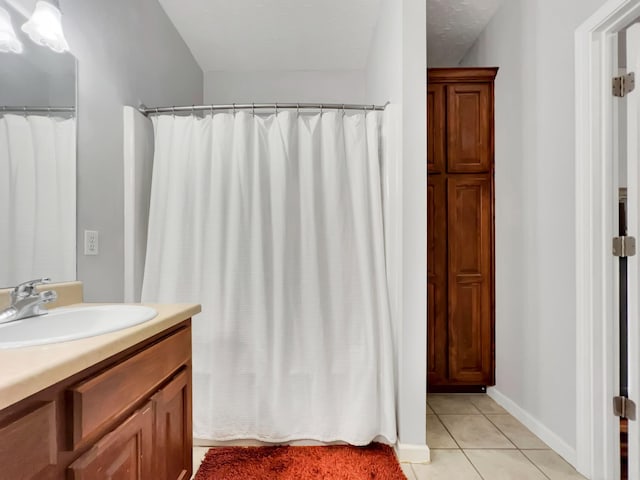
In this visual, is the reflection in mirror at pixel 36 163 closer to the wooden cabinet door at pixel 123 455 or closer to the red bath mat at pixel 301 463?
the wooden cabinet door at pixel 123 455

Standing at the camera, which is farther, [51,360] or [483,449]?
[483,449]

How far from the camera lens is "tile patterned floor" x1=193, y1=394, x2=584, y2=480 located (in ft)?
5.63

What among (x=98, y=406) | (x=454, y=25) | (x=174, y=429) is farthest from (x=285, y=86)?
(x=98, y=406)

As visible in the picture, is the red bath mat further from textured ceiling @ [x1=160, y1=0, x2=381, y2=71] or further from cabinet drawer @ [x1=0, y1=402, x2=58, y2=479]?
textured ceiling @ [x1=160, y1=0, x2=381, y2=71]

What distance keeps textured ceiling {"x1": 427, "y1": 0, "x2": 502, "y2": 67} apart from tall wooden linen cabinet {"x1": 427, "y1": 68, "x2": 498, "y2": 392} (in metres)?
0.42

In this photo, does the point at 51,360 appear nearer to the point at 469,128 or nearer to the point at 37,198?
the point at 37,198

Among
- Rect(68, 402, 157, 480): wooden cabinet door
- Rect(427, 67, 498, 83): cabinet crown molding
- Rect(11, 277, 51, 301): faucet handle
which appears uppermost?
Rect(427, 67, 498, 83): cabinet crown molding

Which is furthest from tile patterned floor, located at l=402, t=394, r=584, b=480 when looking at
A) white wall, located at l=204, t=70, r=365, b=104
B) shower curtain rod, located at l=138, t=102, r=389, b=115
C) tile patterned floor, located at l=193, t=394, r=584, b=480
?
white wall, located at l=204, t=70, r=365, b=104

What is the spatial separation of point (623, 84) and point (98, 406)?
2320 mm

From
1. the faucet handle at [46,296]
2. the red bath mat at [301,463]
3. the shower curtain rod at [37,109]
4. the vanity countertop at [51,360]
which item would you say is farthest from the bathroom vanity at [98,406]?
the shower curtain rod at [37,109]

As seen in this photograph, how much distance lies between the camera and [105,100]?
1.79 metres

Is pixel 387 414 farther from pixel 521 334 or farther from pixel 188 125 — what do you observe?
pixel 188 125

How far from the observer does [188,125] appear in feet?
6.64

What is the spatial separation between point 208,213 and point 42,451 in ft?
4.70
